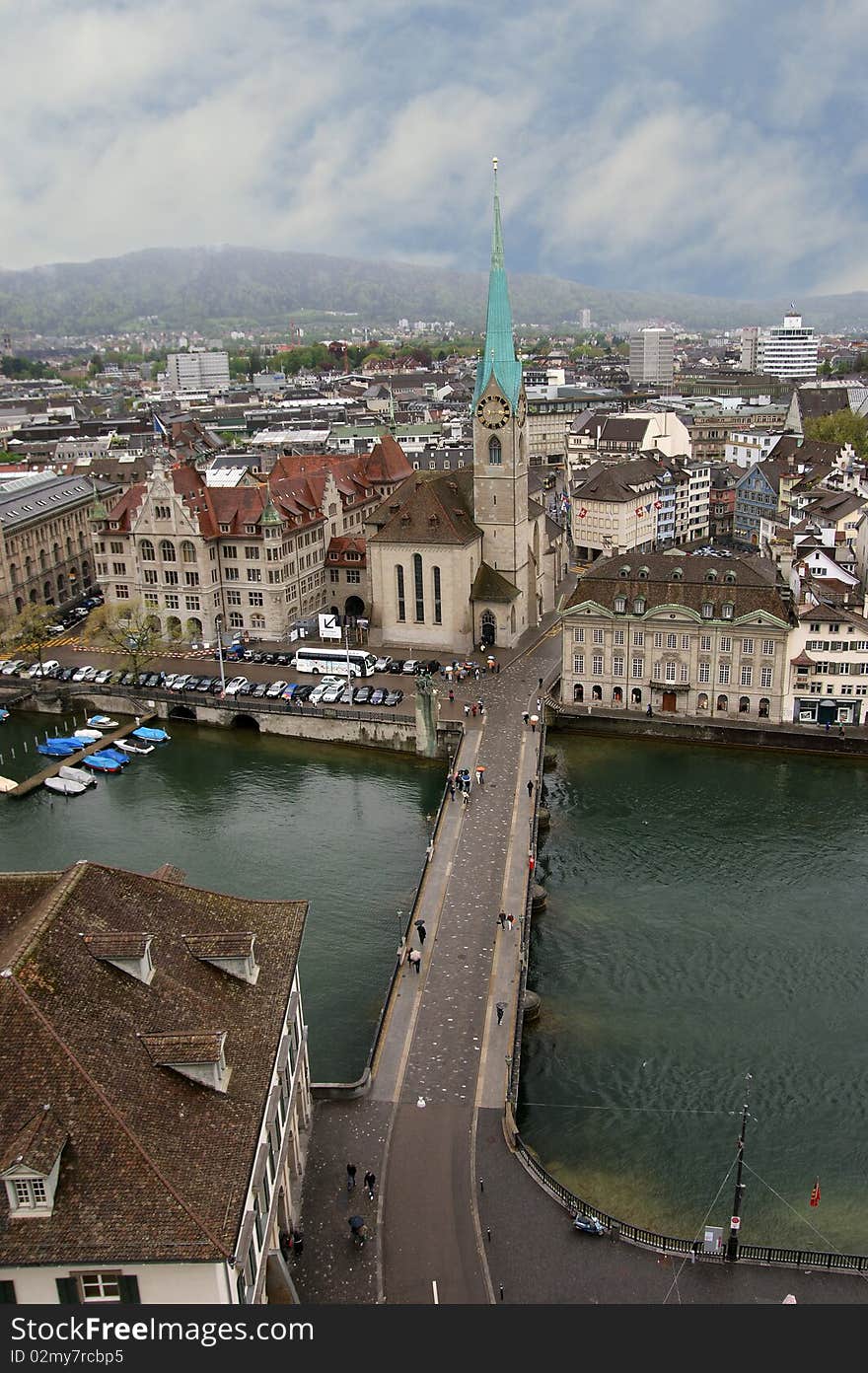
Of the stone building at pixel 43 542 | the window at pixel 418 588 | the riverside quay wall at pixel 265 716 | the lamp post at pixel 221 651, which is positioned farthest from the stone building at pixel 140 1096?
the stone building at pixel 43 542

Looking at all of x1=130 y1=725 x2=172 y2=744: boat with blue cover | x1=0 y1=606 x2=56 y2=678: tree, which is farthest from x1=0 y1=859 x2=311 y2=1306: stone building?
x1=0 y1=606 x2=56 y2=678: tree

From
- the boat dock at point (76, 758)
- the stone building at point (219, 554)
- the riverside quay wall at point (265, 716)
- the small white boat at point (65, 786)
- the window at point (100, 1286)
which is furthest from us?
the stone building at point (219, 554)

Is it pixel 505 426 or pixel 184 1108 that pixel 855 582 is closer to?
pixel 505 426

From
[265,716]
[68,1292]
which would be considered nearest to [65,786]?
[265,716]

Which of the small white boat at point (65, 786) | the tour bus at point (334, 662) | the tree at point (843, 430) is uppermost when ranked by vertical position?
the tree at point (843, 430)

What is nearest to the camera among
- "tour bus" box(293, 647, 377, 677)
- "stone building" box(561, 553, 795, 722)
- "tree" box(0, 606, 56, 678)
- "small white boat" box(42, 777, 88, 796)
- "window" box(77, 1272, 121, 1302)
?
"window" box(77, 1272, 121, 1302)

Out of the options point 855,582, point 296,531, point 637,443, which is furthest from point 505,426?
point 637,443

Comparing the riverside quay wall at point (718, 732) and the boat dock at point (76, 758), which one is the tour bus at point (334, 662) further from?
the riverside quay wall at point (718, 732)

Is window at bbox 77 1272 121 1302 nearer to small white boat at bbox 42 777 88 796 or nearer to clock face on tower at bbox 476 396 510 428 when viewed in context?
small white boat at bbox 42 777 88 796
